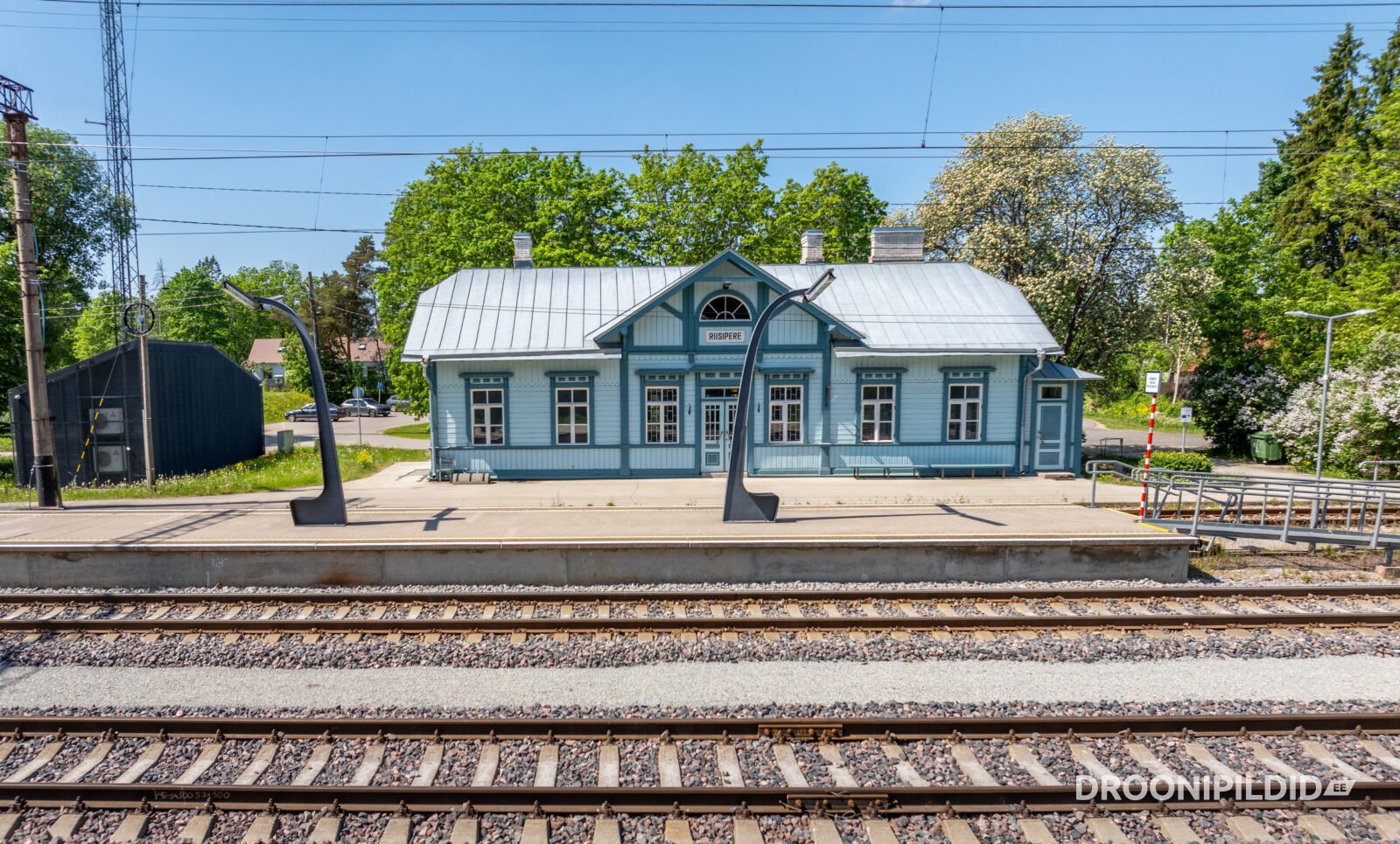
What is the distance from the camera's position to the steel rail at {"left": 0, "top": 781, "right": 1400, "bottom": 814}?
5516 millimetres

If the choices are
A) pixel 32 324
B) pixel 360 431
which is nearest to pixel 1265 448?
pixel 360 431

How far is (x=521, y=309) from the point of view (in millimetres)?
20484

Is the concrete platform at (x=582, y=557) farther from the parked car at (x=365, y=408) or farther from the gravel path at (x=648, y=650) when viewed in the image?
the parked car at (x=365, y=408)

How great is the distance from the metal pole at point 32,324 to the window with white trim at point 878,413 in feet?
61.6

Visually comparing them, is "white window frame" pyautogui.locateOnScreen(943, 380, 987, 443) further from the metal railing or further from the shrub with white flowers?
the shrub with white flowers

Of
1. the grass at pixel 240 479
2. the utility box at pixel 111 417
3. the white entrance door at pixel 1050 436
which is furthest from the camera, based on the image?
the white entrance door at pixel 1050 436

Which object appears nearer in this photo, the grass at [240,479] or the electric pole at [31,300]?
the electric pole at [31,300]

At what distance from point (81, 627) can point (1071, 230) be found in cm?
2930

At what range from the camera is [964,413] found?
19.7 metres

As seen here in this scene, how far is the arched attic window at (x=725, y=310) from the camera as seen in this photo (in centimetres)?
1909

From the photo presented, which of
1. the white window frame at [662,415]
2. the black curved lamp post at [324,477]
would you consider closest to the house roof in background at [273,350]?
the white window frame at [662,415]

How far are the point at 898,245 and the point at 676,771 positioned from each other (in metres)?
20.7

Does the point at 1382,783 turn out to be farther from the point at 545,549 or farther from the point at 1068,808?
the point at 545,549

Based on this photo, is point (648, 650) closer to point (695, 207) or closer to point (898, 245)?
point (898, 245)
